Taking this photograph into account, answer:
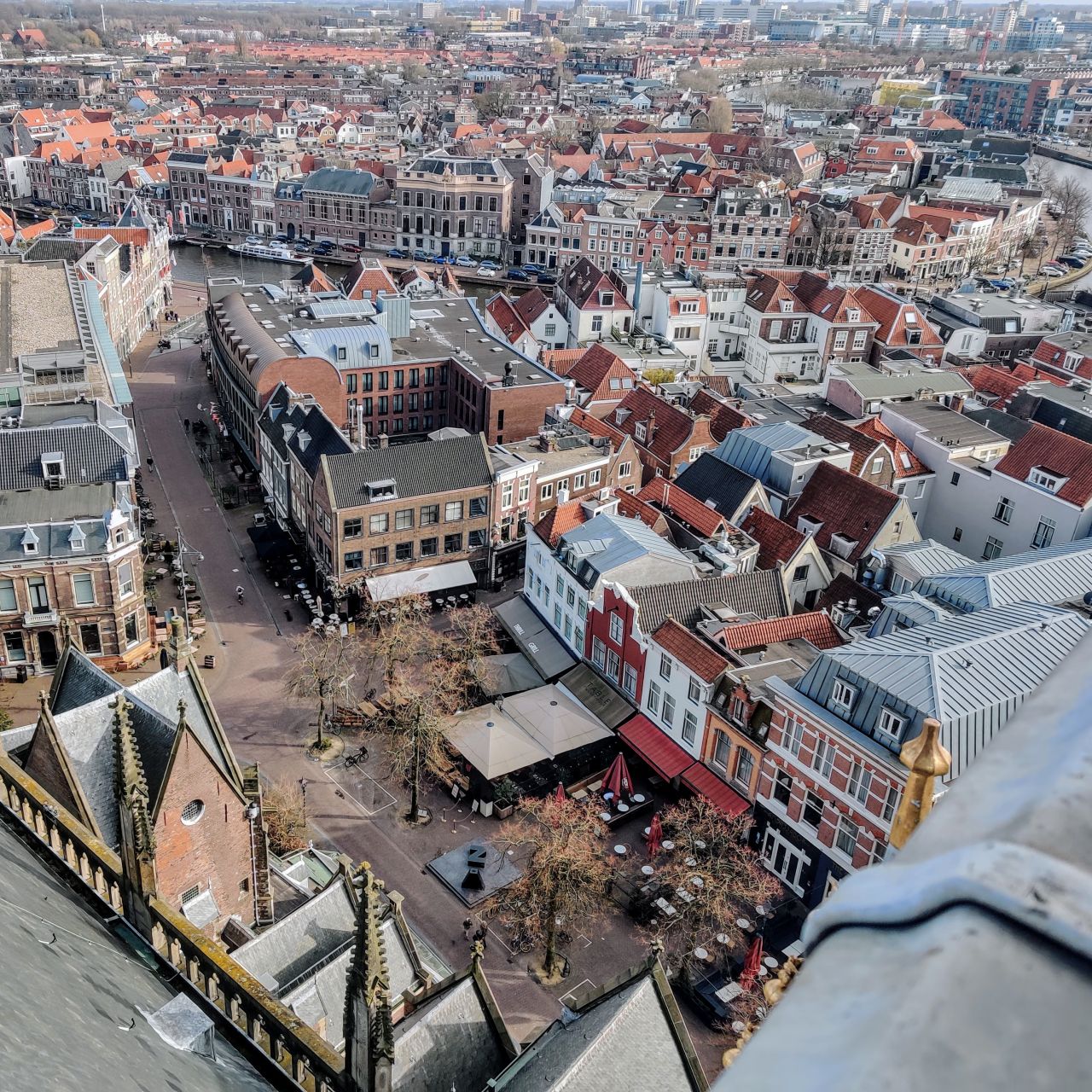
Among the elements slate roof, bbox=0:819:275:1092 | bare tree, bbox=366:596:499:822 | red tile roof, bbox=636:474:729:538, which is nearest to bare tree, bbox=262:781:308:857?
→ bare tree, bbox=366:596:499:822

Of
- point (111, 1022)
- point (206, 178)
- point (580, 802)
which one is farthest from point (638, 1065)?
point (206, 178)

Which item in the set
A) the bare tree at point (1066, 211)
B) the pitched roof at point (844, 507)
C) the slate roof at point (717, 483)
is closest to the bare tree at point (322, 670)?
the slate roof at point (717, 483)

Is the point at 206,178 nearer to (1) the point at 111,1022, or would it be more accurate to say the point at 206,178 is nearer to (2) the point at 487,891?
(2) the point at 487,891

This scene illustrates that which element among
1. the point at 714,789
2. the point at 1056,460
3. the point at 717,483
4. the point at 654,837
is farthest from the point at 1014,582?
the point at 654,837

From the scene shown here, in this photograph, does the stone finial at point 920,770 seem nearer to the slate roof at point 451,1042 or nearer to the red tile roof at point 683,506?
the slate roof at point 451,1042

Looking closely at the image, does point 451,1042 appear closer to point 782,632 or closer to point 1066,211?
point 782,632

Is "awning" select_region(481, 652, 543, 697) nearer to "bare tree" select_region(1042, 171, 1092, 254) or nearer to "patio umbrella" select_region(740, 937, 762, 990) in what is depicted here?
"patio umbrella" select_region(740, 937, 762, 990)
